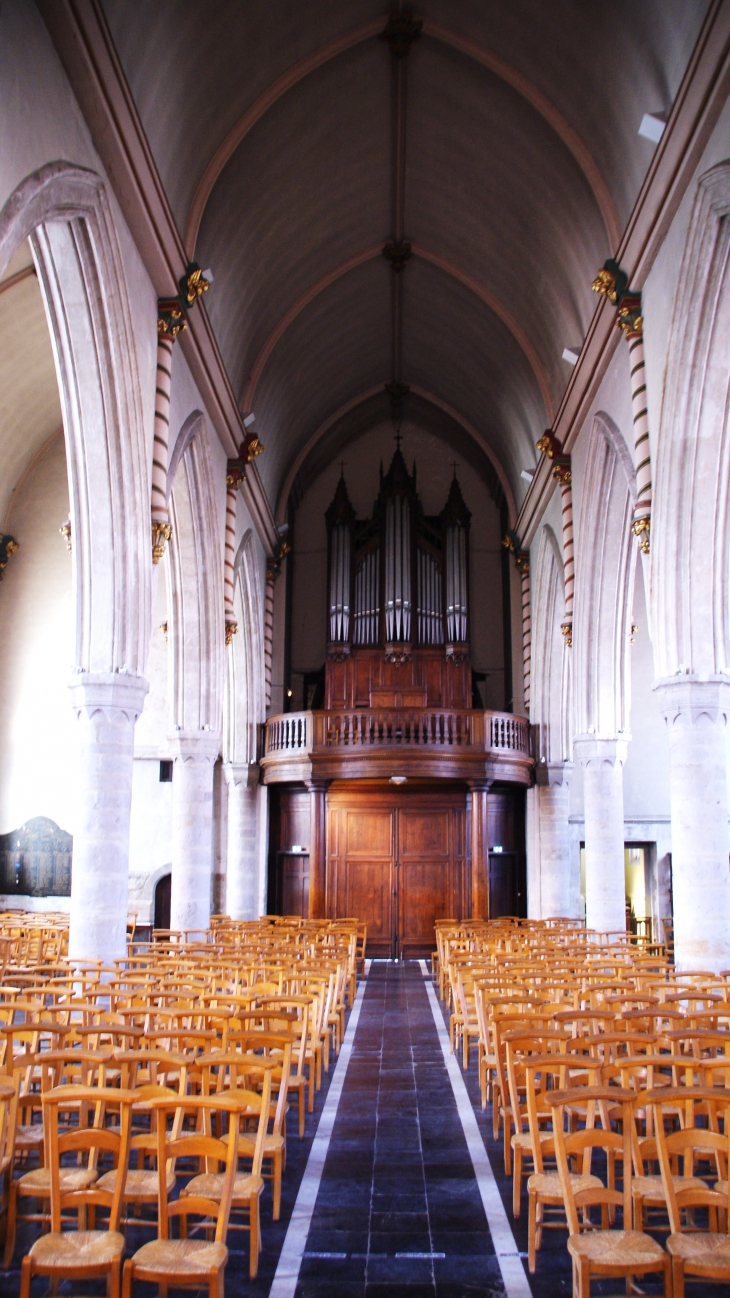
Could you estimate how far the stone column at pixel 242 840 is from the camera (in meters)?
19.6

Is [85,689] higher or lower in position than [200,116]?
lower

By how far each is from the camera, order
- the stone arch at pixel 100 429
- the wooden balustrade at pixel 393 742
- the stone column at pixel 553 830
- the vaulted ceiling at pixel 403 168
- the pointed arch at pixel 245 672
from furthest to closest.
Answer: the pointed arch at pixel 245 672
the stone column at pixel 553 830
the wooden balustrade at pixel 393 742
the vaulted ceiling at pixel 403 168
the stone arch at pixel 100 429

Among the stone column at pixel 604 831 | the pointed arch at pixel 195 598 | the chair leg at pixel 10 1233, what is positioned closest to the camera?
the chair leg at pixel 10 1233

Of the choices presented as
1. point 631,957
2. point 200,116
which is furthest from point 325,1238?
point 200,116

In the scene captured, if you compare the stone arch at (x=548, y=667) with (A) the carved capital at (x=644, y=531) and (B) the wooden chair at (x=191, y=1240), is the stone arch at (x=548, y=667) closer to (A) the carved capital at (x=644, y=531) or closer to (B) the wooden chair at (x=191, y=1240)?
(A) the carved capital at (x=644, y=531)

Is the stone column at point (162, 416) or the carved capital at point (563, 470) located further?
the carved capital at point (563, 470)

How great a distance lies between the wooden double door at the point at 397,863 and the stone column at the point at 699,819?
9025mm

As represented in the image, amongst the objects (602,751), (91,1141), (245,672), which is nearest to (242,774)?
(245,672)

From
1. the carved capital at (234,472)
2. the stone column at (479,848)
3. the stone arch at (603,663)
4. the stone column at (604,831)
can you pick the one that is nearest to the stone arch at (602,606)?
the stone arch at (603,663)

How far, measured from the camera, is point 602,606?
52.2 ft

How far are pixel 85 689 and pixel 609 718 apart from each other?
8.47m

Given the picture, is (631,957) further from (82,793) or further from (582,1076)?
(82,793)

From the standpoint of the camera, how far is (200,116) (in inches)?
472

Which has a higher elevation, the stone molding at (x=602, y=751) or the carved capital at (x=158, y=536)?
the carved capital at (x=158, y=536)
